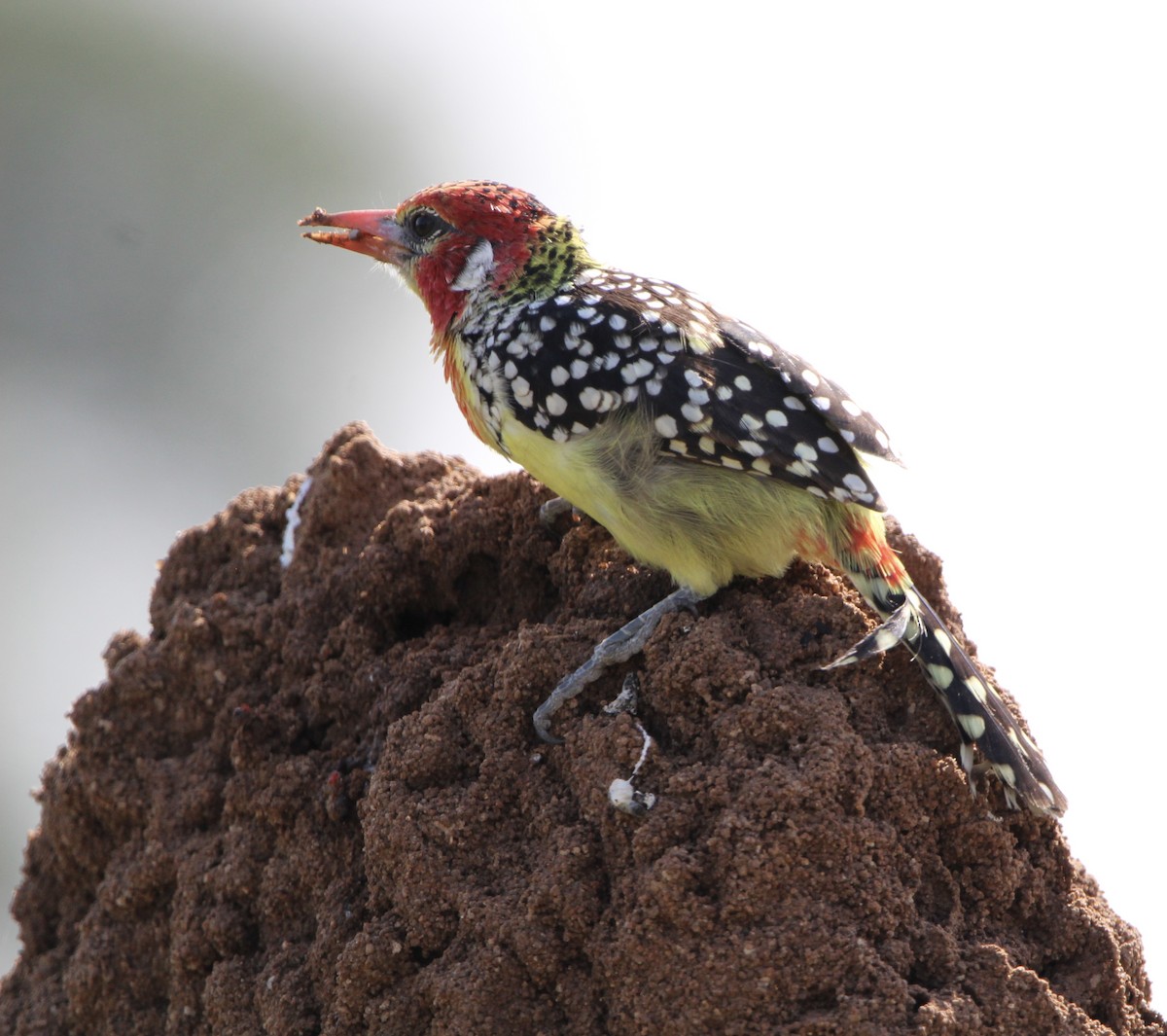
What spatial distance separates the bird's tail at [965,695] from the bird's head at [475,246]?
1266 mm

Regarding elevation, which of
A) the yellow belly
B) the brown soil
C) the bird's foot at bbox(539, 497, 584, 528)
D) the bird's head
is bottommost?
the brown soil

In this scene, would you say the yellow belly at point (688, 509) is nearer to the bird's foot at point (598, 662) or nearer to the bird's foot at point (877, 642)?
the bird's foot at point (598, 662)

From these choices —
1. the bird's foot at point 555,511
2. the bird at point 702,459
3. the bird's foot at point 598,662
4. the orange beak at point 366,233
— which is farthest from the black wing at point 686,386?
the orange beak at point 366,233

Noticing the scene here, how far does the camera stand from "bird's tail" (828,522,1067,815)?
266 cm

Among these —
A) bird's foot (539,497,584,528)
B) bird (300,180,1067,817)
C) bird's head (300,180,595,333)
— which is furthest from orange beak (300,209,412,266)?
bird's foot (539,497,584,528)

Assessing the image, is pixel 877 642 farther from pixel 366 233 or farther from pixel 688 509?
pixel 366 233

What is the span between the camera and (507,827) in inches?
106

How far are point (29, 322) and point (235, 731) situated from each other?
7.33m

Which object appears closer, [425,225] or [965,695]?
[965,695]

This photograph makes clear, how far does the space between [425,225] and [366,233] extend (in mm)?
220

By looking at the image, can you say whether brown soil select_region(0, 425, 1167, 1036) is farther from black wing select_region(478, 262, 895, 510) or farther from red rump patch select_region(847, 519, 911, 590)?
black wing select_region(478, 262, 895, 510)

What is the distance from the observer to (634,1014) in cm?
238

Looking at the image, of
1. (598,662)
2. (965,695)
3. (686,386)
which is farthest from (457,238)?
(965,695)

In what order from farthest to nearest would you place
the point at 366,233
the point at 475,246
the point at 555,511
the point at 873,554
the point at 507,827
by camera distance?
1. the point at 366,233
2. the point at 475,246
3. the point at 555,511
4. the point at 873,554
5. the point at 507,827
